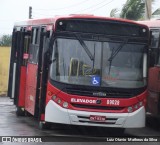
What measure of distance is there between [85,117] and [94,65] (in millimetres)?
1238

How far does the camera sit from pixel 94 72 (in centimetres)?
1420

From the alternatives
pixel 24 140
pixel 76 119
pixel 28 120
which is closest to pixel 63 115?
pixel 76 119

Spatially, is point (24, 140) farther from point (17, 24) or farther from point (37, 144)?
point (17, 24)

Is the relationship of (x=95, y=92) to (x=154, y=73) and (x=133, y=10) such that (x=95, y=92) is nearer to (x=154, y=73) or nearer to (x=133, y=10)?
(x=154, y=73)

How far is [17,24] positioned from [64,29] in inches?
264

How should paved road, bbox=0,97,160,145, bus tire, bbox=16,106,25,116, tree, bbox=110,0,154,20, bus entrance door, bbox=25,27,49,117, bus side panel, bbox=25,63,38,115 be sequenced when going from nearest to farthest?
paved road, bbox=0,97,160,145 < bus entrance door, bbox=25,27,49,117 < bus side panel, bbox=25,63,38,115 < bus tire, bbox=16,106,25,116 < tree, bbox=110,0,154,20

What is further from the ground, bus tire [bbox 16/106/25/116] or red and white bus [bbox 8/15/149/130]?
red and white bus [bbox 8/15/149/130]

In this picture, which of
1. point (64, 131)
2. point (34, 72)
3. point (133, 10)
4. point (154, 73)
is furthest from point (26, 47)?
point (133, 10)

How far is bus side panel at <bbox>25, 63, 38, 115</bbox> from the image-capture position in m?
16.3

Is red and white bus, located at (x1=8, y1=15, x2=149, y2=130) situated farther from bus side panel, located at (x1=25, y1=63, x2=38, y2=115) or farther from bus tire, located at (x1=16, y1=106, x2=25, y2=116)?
bus tire, located at (x1=16, y1=106, x2=25, y2=116)

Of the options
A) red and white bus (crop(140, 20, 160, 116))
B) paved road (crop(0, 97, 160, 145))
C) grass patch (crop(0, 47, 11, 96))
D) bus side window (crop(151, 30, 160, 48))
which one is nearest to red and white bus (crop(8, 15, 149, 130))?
paved road (crop(0, 97, 160, 145))

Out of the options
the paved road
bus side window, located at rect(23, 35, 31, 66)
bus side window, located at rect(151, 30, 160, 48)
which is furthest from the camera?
bus side window, located at rect(23, 35, 31, 66)

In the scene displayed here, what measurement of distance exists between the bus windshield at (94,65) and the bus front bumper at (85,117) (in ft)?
2.14

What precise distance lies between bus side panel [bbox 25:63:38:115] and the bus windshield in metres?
1.98
